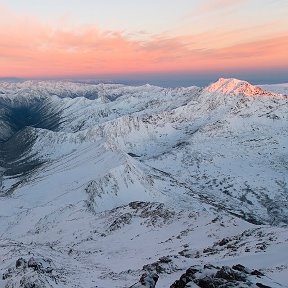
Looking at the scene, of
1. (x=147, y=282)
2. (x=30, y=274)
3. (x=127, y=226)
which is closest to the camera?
(x=147, y=282)

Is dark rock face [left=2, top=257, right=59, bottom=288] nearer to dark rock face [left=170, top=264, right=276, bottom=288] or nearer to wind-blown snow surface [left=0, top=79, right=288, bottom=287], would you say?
wind-blown snow surface [left=0, top=79, right=288, bottom=287]

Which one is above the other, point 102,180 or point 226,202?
point 102,180

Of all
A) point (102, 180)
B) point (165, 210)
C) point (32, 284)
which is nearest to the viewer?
point (32, 284)

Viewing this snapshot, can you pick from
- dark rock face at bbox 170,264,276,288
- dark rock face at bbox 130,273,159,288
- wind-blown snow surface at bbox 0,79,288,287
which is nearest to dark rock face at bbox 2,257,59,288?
wind-blown snow surface at bbox 0,79,288,287

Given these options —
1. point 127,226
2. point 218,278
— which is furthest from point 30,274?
point 127,226

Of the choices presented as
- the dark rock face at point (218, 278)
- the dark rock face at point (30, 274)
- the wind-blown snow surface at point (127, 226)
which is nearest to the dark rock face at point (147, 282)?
the dark rock face at point (218, 278)

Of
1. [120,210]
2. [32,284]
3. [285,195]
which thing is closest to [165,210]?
[120,210]

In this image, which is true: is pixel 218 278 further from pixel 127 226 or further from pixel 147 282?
pixel 127 226

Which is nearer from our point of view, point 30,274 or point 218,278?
point 218,278

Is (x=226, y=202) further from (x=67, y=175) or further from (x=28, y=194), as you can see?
(x=28, y=194)

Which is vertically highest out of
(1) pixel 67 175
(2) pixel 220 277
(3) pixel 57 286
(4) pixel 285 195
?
(2) pixel 220 277

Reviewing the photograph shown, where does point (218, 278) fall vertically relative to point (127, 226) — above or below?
above
